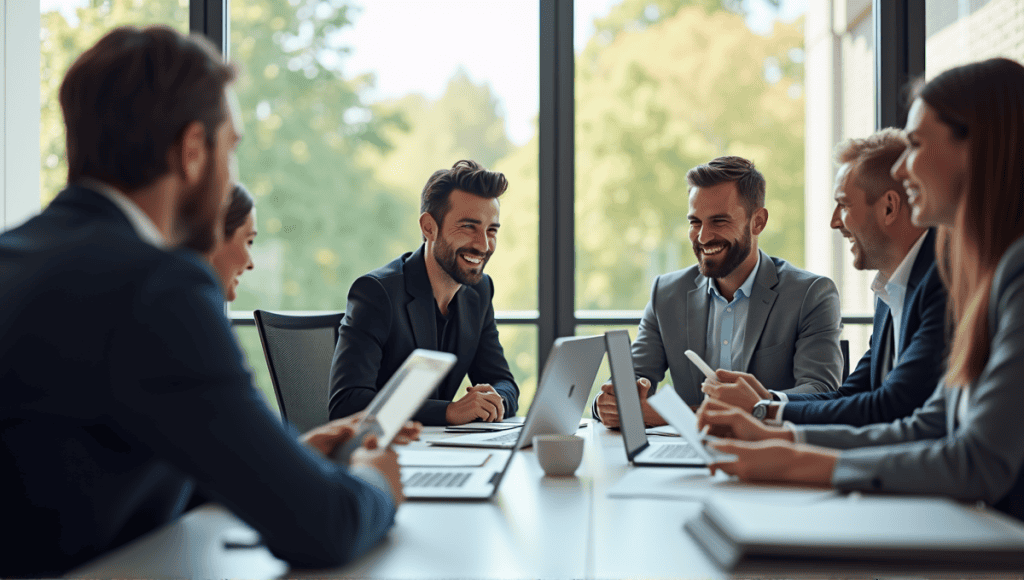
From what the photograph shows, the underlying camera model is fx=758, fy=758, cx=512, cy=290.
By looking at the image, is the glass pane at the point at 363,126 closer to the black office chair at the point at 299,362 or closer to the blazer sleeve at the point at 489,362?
the blazer sleeve at the point at 489,362

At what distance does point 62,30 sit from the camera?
449 centimetres

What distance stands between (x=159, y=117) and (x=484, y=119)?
3.88m

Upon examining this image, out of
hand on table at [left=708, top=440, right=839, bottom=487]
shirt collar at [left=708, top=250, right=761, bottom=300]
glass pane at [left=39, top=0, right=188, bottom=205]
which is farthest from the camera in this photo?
glass pane at [left=39, top=0, right=188, bottom=205]

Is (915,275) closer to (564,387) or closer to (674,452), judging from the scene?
(674,452)

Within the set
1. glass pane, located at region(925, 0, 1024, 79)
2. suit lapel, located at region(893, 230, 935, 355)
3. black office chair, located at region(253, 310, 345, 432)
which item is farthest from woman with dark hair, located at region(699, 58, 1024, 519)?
glass pane, located at region(925, 0, 1024, 79)

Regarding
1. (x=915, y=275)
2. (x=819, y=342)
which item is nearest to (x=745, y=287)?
(x=819, y=342)

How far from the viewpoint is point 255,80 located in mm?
4934

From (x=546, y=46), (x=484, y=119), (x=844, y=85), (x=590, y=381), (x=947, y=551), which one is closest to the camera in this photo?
(x=947, y=551)

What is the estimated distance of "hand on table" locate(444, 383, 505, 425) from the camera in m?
2.28

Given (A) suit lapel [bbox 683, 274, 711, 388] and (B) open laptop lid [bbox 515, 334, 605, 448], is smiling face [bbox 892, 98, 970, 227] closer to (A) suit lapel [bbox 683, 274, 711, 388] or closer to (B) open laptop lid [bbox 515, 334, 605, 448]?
(B) open laptop lid [bbox 515, 334, 605, 448]

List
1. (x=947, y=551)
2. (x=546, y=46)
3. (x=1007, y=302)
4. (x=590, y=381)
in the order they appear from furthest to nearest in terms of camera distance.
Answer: (x=546, y=46)
(x=590, y=381)
(x=1007, y=302)
(x=947, y=551)

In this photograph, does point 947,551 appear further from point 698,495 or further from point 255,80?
point 255,80

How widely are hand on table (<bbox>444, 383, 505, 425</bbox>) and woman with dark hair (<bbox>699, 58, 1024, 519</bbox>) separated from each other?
980 mm

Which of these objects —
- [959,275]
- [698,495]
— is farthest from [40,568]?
[959,275]
